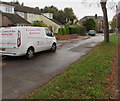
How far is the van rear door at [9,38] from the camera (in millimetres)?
8180

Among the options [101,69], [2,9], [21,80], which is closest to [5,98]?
[21,80]

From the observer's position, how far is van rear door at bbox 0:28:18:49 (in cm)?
Result: 818

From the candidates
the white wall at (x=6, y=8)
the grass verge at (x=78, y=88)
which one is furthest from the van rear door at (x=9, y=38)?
the white wall at (x=6, y=8)

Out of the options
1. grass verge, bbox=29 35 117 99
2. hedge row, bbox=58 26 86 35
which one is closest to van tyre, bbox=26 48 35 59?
grass verge, bbox=29 35 117 99

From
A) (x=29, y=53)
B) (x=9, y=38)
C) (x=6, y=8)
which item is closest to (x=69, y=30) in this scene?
(x=6, y=8)

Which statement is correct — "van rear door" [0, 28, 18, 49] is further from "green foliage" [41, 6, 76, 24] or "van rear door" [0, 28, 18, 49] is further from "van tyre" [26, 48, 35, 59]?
"green foliage" [41, 6, 76, 24]

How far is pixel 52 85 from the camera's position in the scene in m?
4.46

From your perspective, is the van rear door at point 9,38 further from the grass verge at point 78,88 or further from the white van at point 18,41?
the grass verge at point 78,88

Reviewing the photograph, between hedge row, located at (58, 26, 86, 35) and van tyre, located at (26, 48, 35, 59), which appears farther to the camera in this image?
hedge row, located at (58, 26, 86, 35)

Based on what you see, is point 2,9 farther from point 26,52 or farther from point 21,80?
point 21,80

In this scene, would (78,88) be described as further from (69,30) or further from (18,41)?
(69,30)

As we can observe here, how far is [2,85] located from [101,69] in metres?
3.80

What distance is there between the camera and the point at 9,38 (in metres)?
8.28

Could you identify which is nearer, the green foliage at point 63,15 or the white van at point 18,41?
the white van at point 18,41
